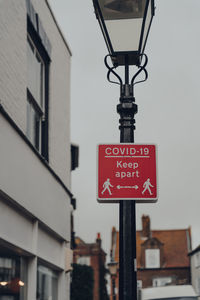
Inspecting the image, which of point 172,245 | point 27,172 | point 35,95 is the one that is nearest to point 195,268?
point 172,245

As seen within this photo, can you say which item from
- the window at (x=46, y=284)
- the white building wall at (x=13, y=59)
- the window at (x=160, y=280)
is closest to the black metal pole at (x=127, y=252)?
the white building wall at (x=13, y=59)

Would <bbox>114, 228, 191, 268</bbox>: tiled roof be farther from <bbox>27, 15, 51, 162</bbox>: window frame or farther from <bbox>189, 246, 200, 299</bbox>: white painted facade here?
<bbox>27, 15, 51, 162</bbox>: window frame

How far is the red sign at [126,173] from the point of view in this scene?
4.68 metres

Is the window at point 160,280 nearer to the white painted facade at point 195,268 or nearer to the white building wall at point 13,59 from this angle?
the white painted facade at point 195,268

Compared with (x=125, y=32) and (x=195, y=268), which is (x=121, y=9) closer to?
(x=125, y=32)

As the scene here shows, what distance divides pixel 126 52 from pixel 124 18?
0.31 metres

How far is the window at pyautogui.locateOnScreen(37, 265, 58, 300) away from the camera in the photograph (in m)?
9.00

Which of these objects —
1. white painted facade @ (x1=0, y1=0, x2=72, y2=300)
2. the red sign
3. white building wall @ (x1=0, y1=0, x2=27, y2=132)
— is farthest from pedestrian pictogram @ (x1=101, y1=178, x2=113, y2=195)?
white building wall @ (x1=0, y1=0, x2=27, y2=132)

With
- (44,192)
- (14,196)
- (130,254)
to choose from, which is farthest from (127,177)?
(44,192)

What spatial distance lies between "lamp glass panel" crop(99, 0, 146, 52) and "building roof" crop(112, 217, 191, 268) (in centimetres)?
5469

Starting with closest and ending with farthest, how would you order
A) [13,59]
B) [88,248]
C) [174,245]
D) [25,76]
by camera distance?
[13,59], [25,76], [88,248], [174,245]

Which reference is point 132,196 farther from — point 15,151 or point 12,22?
point 12,22

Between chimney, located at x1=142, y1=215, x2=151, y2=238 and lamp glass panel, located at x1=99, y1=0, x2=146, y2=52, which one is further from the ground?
chimney, located at x1=142, y1=215, x2=151, y2=238

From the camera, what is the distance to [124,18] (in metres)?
4.78
